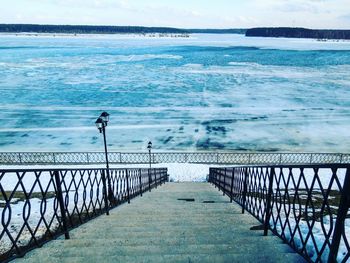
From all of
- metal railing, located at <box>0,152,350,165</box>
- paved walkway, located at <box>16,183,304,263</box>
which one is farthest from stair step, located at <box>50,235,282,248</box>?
metal railing, located at <box>0,152,350,165</box>

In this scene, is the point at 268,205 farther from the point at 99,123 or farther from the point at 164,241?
the point at 99,123

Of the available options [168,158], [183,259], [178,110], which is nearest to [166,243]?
[183,259]

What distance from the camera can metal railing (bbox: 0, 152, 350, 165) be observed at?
18094 mm

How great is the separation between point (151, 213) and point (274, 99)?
91.1ft

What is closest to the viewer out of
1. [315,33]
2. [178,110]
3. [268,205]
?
[268,205]

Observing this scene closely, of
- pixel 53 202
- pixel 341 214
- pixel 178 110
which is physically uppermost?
pixel 341 214

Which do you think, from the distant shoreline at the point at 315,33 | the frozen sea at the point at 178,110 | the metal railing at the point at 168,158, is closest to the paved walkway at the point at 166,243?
the metal railing at the point at 168,158

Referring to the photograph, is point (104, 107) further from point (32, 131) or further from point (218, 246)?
point (218, 246)

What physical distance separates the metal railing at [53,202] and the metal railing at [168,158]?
9.13ft

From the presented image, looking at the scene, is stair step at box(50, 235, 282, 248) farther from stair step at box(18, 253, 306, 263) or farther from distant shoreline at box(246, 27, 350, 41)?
distant shoreline at box(246, 27, 350, 41)

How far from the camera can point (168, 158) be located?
19031mm

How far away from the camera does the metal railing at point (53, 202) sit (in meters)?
3.30

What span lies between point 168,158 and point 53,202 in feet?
43.2

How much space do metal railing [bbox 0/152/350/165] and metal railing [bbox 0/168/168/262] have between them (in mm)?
2783
